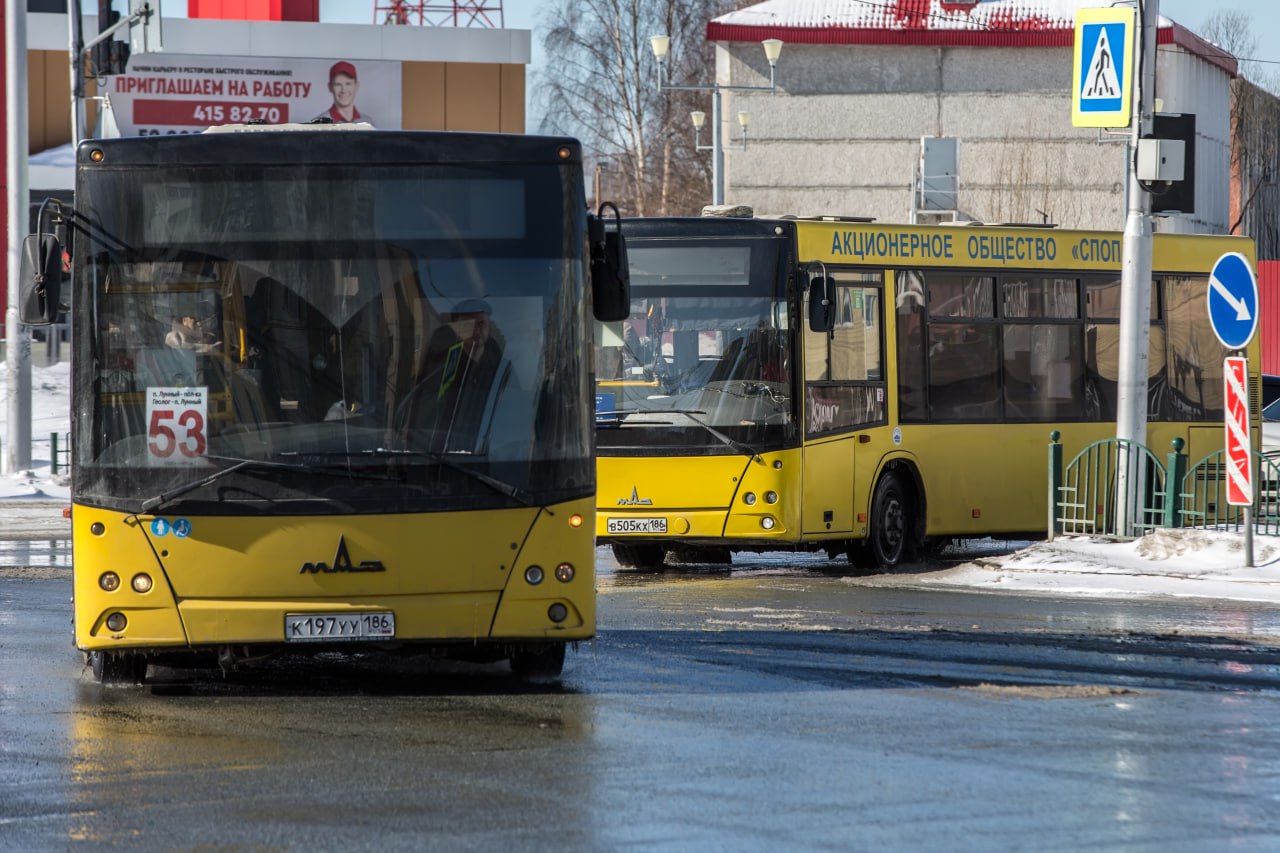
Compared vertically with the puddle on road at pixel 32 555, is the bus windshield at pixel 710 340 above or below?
above

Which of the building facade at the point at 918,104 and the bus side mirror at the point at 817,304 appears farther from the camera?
the building facade at the point at 918,104

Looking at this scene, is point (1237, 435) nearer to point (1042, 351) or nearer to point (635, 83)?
point (1042, 351)

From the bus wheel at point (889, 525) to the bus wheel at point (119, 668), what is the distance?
8773mm

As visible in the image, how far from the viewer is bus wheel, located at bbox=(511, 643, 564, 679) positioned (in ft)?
34.8

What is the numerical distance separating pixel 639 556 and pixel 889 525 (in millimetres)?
2224

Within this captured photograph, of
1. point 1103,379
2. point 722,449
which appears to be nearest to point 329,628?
point 722,449

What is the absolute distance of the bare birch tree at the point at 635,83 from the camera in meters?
68.9

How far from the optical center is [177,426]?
9875mm

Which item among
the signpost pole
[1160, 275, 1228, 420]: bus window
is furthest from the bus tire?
[1160, 275, 1228, 420]: bus window

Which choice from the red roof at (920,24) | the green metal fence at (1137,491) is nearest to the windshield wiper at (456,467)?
the green metal fence at (1137,491)

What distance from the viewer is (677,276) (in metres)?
17.2

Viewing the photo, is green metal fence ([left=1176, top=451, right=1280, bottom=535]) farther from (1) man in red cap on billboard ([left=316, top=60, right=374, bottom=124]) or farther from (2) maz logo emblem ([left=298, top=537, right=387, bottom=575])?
(1) man in red cap on billboard ([left=316, top=60, right=374, bottom=124])

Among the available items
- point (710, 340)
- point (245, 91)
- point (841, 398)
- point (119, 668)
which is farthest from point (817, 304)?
point (245, 91)

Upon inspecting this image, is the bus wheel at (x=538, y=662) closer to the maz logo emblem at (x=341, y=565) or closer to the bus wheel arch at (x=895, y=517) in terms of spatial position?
the maz logo emblem at (x=341, y=565)
